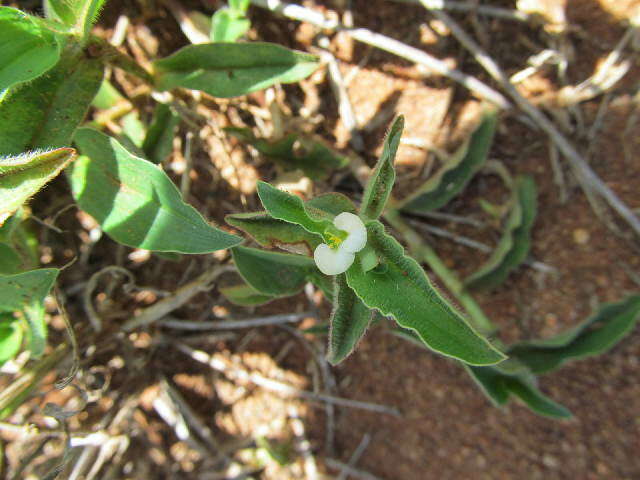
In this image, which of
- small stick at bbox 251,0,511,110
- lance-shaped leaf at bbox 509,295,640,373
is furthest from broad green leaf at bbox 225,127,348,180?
lance-shaped leaf at bbox 509,295,640,373

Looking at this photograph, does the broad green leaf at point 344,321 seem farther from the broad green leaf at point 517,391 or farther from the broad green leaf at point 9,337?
the broad green leaf at point 9,337

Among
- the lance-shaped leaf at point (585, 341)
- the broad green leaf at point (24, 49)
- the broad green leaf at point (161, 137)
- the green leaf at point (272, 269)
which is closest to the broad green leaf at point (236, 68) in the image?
the broad green leaf at point (161, 137)

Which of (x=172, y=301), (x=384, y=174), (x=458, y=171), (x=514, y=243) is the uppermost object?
(x=384, y=174)

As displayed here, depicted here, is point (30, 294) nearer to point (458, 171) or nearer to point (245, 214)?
point (245, 214)

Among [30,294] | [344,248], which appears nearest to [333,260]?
[344,248]

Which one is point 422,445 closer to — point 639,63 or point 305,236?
point 305,236

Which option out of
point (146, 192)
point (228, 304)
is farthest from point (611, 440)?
point (146, 192)

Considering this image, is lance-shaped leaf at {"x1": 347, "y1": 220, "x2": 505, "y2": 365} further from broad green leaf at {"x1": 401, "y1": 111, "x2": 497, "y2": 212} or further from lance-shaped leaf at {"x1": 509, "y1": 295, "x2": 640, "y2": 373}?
broad green leaf at {"x1": 401, "y1": 111, "x2": 497, "y2": 212}

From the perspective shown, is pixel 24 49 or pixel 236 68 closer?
pixel 24 49
